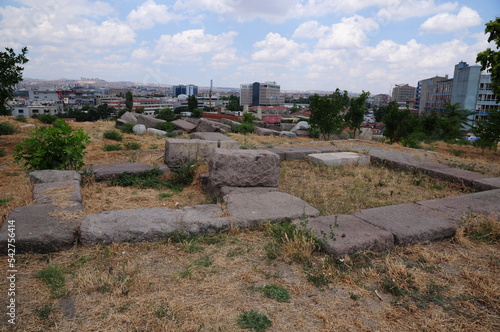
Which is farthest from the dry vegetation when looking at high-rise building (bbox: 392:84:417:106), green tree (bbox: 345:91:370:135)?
high-rise building (bbox: 392:84:417:106)

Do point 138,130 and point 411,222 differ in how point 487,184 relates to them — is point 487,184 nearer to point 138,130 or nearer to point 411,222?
point 411,222

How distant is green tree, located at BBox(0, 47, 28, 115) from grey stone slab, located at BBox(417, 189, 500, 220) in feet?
34.7

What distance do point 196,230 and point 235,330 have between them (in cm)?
141

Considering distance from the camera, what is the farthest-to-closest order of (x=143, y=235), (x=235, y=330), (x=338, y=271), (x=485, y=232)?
(x=485, y=232)
(x=143, y=235)
(x=338, y=271)
(x=235, y=330)

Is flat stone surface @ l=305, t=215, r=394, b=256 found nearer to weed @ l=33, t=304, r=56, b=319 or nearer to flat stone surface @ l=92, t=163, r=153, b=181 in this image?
weed @ l=33, t=304, r=56, b=319

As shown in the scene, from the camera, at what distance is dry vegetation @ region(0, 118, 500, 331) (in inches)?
78.4

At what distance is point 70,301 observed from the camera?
2.12 m

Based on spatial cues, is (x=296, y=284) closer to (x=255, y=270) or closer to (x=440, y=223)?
(x=255, y=270)

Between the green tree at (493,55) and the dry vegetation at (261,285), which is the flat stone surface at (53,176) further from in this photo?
the green tree at (493,55)

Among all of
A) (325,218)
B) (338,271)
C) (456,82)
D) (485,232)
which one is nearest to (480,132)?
(485,232)

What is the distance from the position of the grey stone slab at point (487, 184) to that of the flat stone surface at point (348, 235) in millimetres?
3074

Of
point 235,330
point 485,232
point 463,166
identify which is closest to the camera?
point 235,330

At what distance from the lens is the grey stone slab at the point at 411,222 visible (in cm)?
316

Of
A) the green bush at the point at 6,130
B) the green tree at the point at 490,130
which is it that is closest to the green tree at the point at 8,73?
the green bush at the point at 6,130
